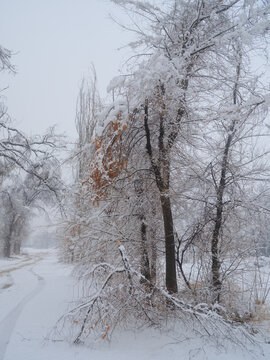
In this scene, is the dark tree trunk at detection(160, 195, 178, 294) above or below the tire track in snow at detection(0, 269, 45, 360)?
above

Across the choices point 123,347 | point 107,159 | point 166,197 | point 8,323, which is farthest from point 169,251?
point 8,323

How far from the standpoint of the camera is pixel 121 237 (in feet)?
16.5

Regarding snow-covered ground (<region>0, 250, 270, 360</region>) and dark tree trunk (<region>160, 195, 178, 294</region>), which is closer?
snow-covered ground (<region>0, 250, 270, 360</region>)

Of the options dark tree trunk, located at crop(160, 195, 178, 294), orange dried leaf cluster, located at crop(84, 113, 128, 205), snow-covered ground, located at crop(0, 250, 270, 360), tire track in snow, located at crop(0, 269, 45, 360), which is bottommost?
tire track in snow, located at crop(0, 269, 45, 360)

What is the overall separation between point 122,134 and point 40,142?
5432 millimetres

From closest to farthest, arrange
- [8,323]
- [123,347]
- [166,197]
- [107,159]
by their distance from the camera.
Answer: [123,347] → [107,159] → [166,197] → [8,323]

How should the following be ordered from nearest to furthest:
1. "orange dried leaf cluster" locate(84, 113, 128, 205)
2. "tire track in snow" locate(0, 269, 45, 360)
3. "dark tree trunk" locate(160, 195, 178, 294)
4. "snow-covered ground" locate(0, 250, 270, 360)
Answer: "snow-covered ground" locate(0, 250, 270, 360) < "tire track in snow" locate(0, 269, 45, 360) < "orange dried leaf cluster" locate(84, 113, 128, 205) < "dark tree trunk" locate(160, 195, 178, 294)

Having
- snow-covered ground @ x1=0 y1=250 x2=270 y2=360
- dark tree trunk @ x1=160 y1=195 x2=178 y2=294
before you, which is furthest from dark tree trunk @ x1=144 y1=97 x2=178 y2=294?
snow-covered ground @ x1=0 y1=250 x2=270 y2=360

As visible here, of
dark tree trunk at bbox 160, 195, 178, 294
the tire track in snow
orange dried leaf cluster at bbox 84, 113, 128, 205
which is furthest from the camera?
dark tree trunk at bbox 160, 195, 178, 294

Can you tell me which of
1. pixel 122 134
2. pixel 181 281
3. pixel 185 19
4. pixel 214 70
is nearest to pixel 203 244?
pixel 181 281

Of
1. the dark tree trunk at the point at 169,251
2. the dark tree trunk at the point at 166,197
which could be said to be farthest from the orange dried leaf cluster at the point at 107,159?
the dark tree trunk at the point at 169,251

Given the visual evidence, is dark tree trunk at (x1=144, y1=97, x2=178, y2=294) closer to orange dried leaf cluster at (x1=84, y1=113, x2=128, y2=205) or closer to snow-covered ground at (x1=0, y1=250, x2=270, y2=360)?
orange dried leaf cluster at (x1=84, y1=113, x2=128, y2=205)

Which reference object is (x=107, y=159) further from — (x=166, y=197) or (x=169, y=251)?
(x=169, y=251)

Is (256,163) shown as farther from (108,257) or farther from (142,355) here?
(142,355)
